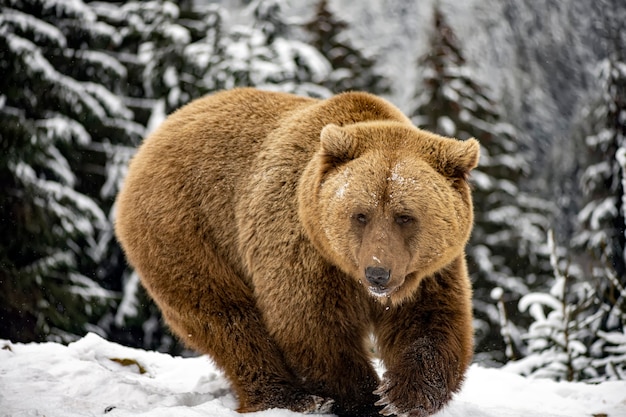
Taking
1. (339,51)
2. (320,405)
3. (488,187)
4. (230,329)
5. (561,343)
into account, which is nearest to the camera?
(320,405)

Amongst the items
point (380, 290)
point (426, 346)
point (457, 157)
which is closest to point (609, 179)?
point (457, 157)

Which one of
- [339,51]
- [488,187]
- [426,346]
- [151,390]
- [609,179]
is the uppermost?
[426,346]

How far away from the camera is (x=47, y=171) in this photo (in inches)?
493

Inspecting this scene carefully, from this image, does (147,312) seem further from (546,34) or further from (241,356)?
(546,34)

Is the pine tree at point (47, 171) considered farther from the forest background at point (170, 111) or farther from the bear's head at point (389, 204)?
the bear's head at point (389, 204)

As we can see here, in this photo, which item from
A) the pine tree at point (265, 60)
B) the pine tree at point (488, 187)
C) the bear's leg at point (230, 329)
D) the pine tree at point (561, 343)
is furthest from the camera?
the pine tree at point (488, 187)

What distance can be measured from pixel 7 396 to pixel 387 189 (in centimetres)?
257

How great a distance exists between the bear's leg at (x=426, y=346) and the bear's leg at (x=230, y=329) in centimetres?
48

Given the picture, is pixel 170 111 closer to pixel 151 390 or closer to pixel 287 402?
pixel 151 390

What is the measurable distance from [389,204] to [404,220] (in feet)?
0.44

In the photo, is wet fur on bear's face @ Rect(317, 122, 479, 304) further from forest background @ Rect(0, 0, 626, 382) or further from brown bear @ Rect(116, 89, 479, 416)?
forest background @ Rect(0, 0, 626, 382)

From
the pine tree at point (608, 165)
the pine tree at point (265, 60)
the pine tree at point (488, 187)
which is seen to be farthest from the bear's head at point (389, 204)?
the pine tree at point (488, 187)

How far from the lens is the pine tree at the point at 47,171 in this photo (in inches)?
447

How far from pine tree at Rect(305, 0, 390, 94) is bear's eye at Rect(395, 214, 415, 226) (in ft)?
54.5
